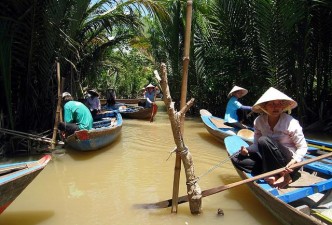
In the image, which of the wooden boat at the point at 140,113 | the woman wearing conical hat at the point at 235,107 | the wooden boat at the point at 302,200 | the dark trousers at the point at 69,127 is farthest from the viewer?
the wooden boat at the point at 140,113

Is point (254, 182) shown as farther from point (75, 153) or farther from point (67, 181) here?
point (75, 153)

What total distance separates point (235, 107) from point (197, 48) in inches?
239

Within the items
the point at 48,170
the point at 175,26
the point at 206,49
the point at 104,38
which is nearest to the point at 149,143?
the point at 48,170

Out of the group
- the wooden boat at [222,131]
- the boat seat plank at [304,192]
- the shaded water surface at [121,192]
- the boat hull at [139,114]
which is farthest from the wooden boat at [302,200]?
the boat hull at [139,114]

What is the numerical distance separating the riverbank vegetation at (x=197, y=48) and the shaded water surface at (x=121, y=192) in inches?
68.9

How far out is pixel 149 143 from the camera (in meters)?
8.81

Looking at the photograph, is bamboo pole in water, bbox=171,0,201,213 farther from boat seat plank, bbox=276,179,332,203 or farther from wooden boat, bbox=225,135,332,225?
boat seat plank, bbox=276,179,332,203

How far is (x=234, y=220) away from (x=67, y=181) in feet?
9.27

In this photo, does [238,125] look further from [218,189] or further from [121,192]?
[218,189]

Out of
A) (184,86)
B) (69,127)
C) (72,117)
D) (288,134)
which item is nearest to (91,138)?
(69,127)

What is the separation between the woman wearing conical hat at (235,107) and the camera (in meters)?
7.82

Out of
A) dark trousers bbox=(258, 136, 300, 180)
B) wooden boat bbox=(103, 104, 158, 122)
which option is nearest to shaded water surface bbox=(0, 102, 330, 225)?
dark trousers bbox=(258, 136, 300, 180)

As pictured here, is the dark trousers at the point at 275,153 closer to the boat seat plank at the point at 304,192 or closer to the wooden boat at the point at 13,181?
the boat seat plank at the point at 304,192

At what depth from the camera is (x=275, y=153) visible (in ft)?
12.8
